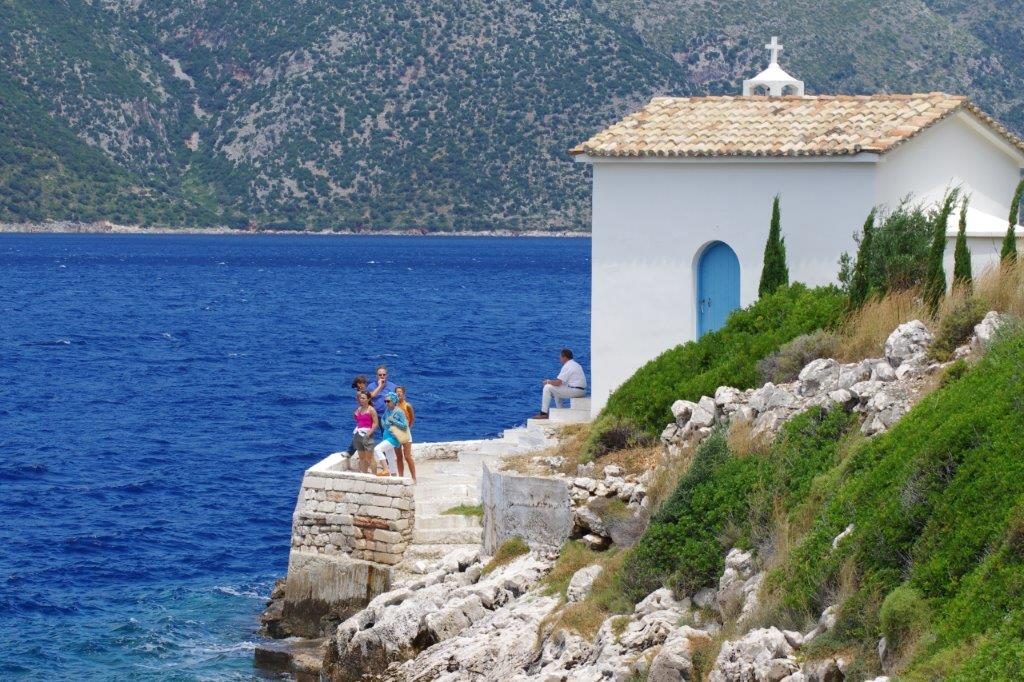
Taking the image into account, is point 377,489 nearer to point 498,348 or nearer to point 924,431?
point 924,431

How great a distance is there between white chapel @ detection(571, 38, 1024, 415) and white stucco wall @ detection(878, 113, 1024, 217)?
2 cm

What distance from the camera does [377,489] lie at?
1992 centimetres

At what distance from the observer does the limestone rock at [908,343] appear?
49.8ft

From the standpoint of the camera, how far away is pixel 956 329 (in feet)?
49.6

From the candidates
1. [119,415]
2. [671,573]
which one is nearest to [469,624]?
[671,573]

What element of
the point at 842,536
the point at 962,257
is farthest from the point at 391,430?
the point at 842,536

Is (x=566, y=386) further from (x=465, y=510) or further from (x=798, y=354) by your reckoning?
(x=798, y=354)

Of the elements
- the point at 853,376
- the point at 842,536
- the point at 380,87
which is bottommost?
the point at 842,536

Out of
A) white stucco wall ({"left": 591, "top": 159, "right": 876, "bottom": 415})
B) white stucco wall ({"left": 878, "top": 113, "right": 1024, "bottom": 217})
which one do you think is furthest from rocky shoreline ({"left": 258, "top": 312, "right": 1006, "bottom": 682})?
white stucco wall ({"left": 878, "top": 113, "right": 1024, "bottom": 217})

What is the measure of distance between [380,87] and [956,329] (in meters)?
147

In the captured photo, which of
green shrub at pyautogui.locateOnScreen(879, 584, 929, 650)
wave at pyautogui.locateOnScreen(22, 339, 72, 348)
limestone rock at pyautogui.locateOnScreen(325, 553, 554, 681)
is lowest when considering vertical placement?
wave at pyautogui.locateOnScreen(22, 339, 72, 348)

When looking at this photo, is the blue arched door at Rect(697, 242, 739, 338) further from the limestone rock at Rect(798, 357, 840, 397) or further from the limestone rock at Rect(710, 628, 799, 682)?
the limestone rock at Rect(710, 628, 799, 682)

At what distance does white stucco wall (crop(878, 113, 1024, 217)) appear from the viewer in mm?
21297

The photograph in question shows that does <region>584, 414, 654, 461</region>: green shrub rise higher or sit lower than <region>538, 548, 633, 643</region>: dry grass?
higher
